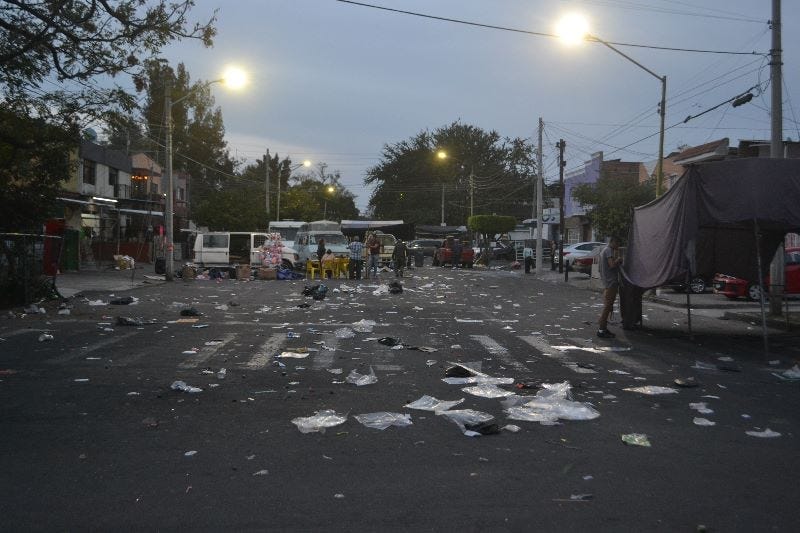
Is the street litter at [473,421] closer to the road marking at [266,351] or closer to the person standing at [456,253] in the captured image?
the road marking at [266,351]

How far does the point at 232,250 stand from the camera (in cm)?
3153

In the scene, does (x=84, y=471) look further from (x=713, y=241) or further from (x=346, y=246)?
(x=346, y=246)

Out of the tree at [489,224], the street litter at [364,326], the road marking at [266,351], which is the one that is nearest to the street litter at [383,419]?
the road marking at [266,351]

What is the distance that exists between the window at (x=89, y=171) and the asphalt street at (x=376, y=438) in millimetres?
30521

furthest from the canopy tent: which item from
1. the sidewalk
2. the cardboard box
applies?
the cardboard box

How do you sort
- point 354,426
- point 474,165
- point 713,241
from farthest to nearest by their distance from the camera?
point 474,165 → point 713,241 → point 354,426

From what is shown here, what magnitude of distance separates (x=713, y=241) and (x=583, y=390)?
7143mm

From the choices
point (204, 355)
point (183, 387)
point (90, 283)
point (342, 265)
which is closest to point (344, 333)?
point (204, 355)

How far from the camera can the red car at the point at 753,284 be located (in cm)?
1986

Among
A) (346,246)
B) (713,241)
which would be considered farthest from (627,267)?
(346,246)

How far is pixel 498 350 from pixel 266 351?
10.5ft

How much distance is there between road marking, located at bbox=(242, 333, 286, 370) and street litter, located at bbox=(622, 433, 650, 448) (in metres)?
4.53

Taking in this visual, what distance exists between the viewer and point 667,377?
8.44 m

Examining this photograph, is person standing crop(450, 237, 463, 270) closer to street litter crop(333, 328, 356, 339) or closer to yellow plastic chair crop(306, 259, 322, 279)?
yellow plastic chair crop(306, 259, 322, 279)
